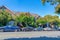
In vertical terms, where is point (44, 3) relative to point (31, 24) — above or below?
above

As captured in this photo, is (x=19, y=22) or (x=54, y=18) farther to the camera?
(x=54, y=18)

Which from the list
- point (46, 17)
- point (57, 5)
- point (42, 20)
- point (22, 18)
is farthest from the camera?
point (46, 17)

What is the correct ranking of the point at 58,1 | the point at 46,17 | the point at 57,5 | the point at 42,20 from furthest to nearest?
the point at 46,17
the point at 42,20
the point at 57,5
the point at 58,1

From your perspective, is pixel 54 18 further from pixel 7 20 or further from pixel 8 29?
pixel 8 29

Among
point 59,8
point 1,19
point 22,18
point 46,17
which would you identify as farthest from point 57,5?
point 46,17

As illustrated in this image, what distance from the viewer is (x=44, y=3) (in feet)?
56.1

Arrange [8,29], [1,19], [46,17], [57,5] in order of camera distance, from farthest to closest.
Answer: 1. [46,17]
2. [1,19]
3. [8,29]
4. [57,5]

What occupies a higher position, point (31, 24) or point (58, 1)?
point (58, 1)

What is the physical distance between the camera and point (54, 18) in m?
84.2

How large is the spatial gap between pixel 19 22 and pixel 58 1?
48741 mm

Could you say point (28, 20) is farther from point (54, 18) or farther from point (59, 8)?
point (59, 8)

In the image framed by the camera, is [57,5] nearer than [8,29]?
Yes

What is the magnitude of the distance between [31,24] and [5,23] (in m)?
12.4

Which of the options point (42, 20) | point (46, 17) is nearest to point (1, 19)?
point (42, 20)
